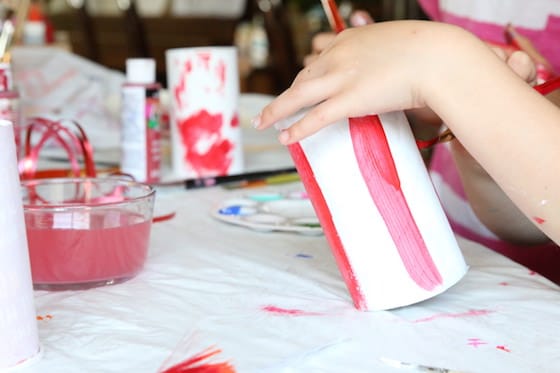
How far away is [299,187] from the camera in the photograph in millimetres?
1069

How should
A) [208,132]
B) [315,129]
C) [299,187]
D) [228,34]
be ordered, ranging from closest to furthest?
[315,129] < [299,187] < [208,132] < [228,34]

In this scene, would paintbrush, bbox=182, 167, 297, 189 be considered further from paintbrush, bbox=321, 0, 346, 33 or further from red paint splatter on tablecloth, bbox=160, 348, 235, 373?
red paint splatter on tablecloth, bbox=160, 348, 235, 373

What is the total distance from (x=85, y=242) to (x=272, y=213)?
0.32 metres

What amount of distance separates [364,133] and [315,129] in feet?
0.13

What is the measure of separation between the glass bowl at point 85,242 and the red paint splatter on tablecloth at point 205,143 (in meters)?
0.49

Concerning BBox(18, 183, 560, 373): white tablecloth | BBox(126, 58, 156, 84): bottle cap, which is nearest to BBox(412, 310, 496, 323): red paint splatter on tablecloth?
BBox(18, 183, 560, 373): white tablecloth

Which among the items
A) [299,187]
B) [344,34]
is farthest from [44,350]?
[299,187]

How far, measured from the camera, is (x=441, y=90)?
593 mm

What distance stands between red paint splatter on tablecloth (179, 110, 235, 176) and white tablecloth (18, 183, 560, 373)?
416 mm

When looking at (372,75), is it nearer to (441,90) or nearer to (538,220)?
(441,90)

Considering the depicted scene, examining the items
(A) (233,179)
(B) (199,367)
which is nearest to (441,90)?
(B) (199,367)

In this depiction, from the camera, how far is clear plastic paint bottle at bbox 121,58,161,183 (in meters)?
1.10

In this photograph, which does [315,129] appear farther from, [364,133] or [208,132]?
[208,132]

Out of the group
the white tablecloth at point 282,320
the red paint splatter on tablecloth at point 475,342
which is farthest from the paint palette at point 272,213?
the red paint splatter on tablecloth at point 475,342
